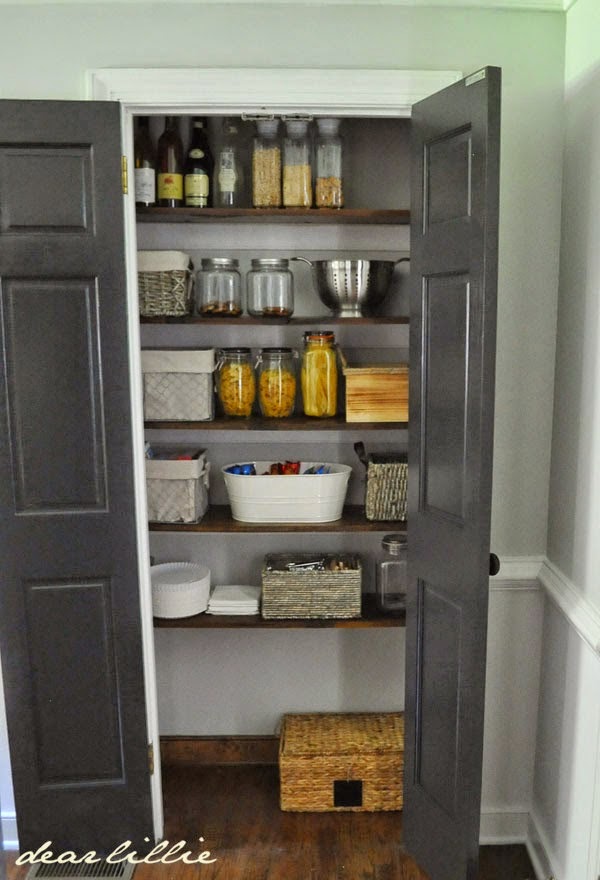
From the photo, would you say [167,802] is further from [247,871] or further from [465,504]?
[465,504]

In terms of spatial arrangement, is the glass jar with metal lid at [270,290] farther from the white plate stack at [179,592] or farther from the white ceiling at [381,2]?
the white plate stack at [179,592]

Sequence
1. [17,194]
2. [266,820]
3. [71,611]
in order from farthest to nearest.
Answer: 1. [266,820]
2. [71,611]
3. [17,194]

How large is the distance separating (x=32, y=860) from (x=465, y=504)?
173 cm

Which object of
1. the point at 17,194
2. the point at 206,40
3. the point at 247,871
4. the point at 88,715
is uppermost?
the point at 206,40

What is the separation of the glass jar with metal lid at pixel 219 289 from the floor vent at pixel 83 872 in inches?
68.8

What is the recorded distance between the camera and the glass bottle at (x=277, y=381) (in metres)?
2.58

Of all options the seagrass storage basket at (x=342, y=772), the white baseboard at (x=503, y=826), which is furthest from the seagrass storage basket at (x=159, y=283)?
the white baseboard at (x=503, y=826)

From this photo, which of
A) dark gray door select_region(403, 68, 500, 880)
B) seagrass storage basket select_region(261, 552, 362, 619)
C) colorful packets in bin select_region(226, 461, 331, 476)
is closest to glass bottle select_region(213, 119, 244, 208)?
dark gray door select_region(403, 68, 500, 880)

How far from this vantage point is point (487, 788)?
2.52 m

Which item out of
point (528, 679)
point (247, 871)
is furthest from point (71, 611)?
point (528, 679)

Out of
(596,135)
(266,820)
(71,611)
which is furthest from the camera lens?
Answer: (266,820)

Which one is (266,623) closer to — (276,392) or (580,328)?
(276,392)

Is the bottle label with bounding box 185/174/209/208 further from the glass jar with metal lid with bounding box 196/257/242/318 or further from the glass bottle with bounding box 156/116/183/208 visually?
the glass jar with metal lid with bounding box 196/257/242/318

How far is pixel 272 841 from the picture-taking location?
254 cm
